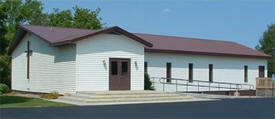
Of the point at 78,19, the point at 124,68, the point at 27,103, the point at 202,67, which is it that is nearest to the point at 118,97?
the point at 124,68

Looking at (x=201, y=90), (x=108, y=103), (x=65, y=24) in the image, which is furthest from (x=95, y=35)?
(x=65, y=24)

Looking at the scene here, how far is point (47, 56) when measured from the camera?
1214 inches

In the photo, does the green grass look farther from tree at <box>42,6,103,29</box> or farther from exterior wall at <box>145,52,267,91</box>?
tree at <box>42,6,103,29</box>

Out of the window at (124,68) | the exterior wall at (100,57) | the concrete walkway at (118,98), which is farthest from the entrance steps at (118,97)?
the window at (124,68)

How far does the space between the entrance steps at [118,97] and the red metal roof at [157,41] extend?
11.4ft

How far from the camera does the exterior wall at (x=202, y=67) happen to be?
3488 cm

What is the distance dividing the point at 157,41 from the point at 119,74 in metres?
8.86

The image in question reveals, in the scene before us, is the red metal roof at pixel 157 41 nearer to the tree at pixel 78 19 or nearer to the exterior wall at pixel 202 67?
the exterior wall at pixel 202 67

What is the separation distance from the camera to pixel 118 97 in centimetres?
2556

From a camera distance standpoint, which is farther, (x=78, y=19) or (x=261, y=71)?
(x=78, y=19)

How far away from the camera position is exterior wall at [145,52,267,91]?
3488 centimetres

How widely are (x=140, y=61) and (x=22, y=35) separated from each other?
971cm

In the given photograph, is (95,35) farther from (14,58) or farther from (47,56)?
(14,58)

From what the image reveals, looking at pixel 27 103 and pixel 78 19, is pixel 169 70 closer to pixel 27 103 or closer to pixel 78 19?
pixel 27 103
